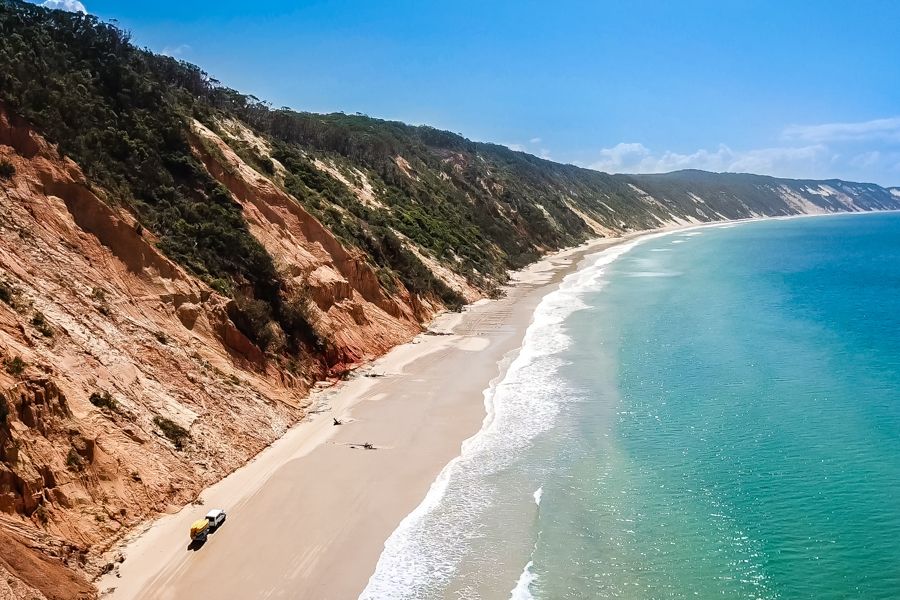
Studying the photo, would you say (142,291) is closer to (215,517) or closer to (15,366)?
(15,366)

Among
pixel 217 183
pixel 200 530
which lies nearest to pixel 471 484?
pixel 200 530

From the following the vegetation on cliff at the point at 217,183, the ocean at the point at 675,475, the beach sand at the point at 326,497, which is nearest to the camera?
the beach sand at the point at 326,497

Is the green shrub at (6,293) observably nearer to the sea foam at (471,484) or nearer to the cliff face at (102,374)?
the cliff face at (102,374)

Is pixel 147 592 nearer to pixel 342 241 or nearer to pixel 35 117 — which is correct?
pixel 35 117

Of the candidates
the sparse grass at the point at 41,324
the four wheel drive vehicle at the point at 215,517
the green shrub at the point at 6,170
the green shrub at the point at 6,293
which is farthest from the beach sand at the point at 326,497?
the green shrub at the point at 6,170

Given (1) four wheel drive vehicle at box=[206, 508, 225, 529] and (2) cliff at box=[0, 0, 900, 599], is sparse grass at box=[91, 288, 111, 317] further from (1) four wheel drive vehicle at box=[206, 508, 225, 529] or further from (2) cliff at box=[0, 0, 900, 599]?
(1) four wheel drive vehicle at box=[206, 508, 225, 529]

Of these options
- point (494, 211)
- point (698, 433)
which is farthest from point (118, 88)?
point (494, 211)
